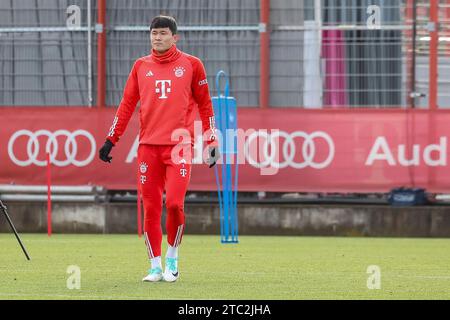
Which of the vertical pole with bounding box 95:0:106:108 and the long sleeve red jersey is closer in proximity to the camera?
the long sleeve red jersey

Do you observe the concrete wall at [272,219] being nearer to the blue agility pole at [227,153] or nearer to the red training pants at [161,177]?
the blue agility pole at [227,153]

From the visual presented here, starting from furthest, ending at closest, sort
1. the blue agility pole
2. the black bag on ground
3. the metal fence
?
1. the metal fence
2. the black bag on ground
3. the blue agility pole

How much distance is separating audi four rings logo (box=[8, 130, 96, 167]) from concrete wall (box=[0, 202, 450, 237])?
0.74 metres

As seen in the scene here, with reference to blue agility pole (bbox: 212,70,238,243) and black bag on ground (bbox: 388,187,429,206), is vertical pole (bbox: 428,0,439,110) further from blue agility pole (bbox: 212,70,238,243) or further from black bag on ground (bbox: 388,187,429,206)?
blue agility pole (bbox: 212,70,238,243)

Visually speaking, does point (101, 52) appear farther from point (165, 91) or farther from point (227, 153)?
point (165, 91)

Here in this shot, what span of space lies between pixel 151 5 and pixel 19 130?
317cm

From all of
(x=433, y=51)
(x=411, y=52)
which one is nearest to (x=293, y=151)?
(x=411, y=52)

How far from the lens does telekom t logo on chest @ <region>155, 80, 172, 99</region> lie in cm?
1309

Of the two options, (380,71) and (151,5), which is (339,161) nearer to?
(380,71)

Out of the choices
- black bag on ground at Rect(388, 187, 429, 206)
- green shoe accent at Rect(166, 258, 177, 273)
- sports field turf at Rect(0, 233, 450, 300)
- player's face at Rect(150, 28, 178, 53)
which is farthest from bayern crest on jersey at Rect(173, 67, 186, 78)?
black bag on ground at Rect(388, 187, 429, 206)

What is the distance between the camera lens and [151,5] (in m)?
25.0

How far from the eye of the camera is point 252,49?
24734 millimetres

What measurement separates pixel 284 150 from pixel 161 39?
34.9ft
